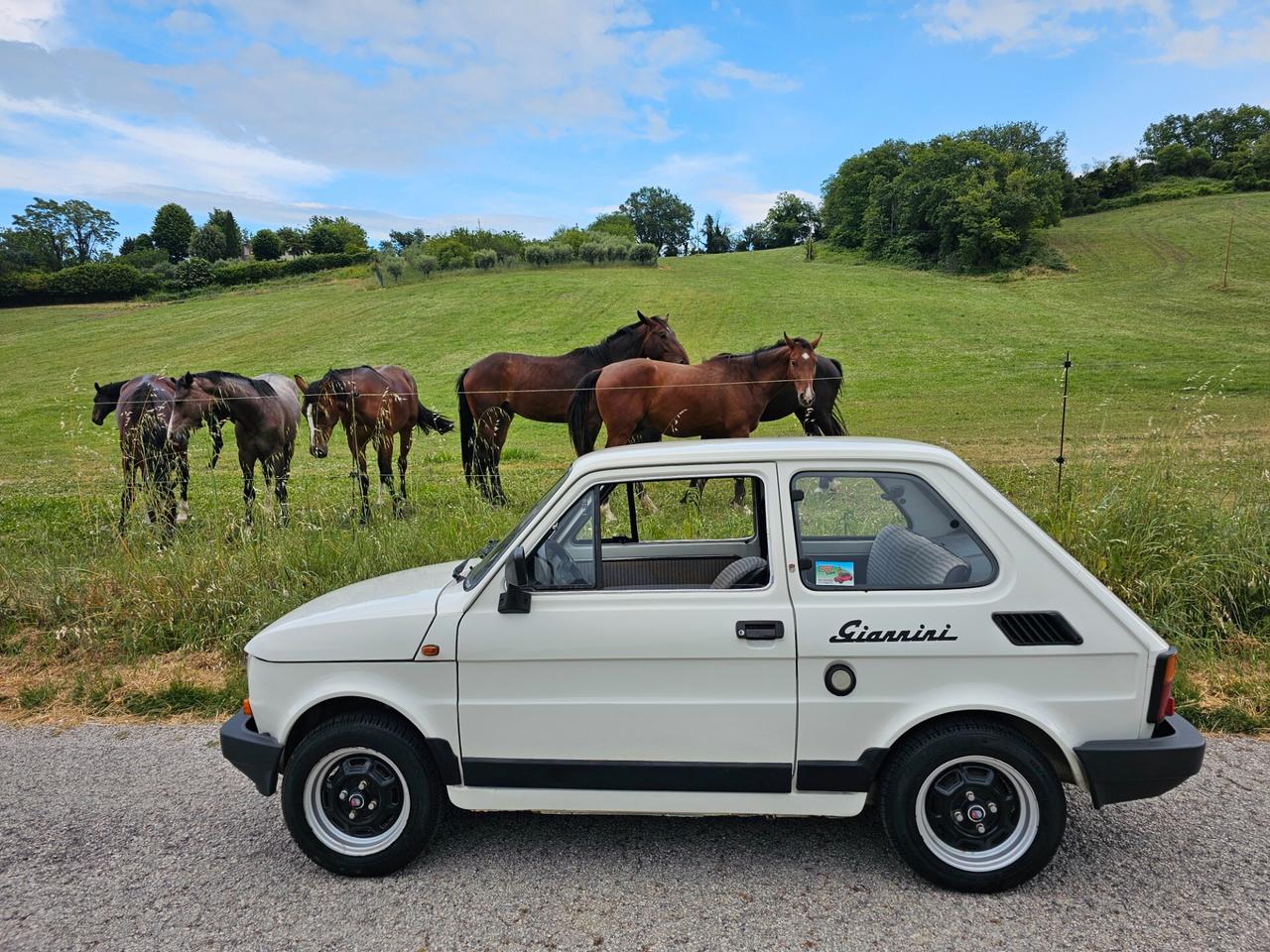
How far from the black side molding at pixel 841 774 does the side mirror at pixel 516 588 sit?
1341 mm

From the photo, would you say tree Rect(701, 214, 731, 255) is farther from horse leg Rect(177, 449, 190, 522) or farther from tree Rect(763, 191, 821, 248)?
horse leg Rect(177, 449, 190, 522)

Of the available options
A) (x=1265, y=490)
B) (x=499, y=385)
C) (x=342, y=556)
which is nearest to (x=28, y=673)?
(x=342, y=556)

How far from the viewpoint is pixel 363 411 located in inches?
402

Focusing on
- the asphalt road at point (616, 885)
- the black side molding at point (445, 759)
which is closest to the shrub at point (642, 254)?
the asphalt road at point (616, 885)

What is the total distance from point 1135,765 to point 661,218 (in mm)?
127896

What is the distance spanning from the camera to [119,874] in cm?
355

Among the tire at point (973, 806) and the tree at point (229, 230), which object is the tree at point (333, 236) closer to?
the tree at point (229, 230)

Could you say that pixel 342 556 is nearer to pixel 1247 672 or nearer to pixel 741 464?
pixel 741 464

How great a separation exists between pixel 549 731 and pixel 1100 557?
4.85 m

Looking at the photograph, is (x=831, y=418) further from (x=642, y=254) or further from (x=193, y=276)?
(x=193, y=276)

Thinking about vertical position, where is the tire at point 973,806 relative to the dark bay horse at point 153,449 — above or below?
below

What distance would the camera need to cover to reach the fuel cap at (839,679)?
326 centimetres

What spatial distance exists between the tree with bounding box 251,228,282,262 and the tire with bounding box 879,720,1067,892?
315 ft

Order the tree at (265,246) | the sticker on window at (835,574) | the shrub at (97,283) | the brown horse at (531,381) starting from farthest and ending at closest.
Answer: the tree at (265,246), the shrub at (97,283), the brown horse at (531,381), the sticker on window at (835,574)
